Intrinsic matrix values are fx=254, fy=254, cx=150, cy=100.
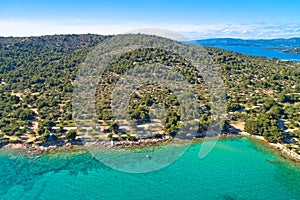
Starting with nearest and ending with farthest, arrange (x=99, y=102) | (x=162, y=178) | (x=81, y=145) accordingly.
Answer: (x=162, y=178)
(x=81, y=145)
(x=99, y=102)

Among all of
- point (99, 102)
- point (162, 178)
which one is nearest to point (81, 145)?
point (162, 178)

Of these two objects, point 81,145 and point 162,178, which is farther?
point 81,145

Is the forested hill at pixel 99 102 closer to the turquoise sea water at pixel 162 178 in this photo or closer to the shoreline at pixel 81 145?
the shoreline at pixel 81 145

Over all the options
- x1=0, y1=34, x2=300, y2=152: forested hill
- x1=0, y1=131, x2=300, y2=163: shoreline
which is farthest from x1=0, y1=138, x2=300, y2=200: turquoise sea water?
x1=0, y1=34, x2=300, y2=152: forested hill

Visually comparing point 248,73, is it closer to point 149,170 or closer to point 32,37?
point 149,170

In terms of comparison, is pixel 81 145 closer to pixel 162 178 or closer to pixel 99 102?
pixel 162 178

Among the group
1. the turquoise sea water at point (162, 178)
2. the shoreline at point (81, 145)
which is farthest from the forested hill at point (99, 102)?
the turquoise sea water at point (162, 178)

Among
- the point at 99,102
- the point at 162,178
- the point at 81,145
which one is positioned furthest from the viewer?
the point at 99,102
